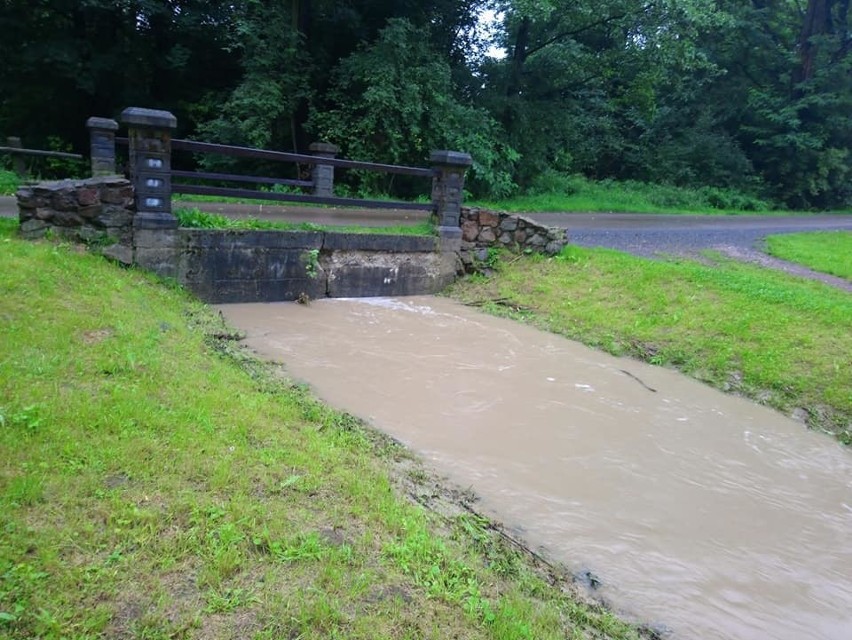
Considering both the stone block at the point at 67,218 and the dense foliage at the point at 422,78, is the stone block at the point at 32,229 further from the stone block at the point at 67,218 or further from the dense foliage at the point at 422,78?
the dense foliage at the point at 422,78

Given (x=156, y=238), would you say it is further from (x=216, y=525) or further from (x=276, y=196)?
(x=216, y=525)

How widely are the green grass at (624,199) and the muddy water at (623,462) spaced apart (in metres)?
10.1

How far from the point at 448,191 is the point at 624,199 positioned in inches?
454

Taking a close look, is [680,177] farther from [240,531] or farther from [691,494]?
[240,531]

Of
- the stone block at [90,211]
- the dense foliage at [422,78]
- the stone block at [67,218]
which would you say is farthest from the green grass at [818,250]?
the stone block at [67,218]

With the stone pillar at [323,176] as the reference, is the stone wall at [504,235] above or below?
below

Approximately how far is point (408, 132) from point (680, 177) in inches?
485

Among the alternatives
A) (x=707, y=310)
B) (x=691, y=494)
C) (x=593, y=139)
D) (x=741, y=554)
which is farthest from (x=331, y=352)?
(x=593, y=139)

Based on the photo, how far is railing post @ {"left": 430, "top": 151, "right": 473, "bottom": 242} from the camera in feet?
32.6

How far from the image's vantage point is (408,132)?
15664 millimetres

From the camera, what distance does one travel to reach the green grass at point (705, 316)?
6.41m

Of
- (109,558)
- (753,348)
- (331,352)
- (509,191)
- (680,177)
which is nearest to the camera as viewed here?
(109,558)

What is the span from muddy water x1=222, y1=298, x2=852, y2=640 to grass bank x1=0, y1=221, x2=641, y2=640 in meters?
0.47

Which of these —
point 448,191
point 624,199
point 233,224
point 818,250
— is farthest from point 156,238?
point 624,199
